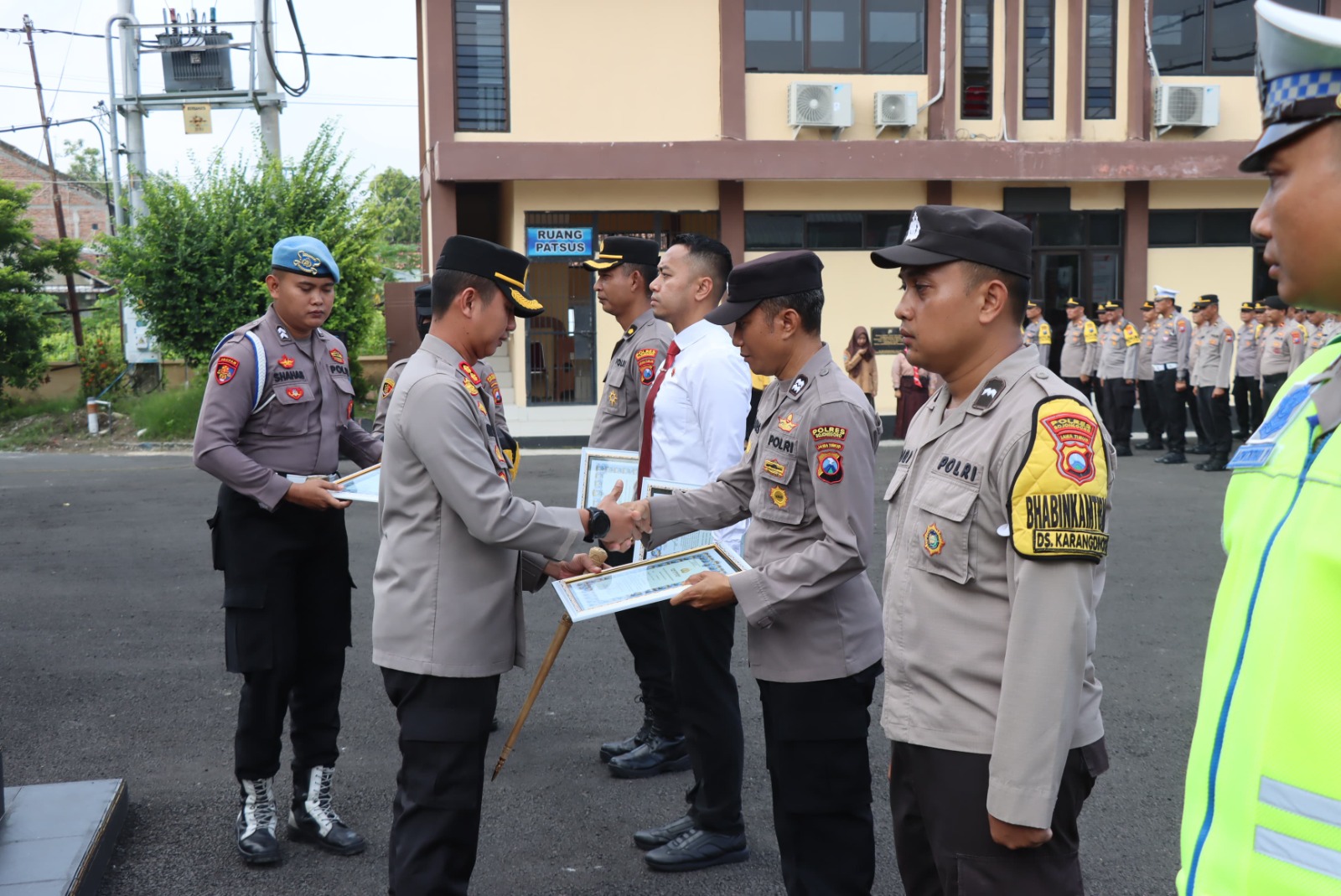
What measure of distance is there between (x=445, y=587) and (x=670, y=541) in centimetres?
119

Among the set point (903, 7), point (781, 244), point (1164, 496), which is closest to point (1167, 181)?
point (903, 7)

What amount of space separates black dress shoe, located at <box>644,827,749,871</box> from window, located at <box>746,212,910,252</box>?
640 inches

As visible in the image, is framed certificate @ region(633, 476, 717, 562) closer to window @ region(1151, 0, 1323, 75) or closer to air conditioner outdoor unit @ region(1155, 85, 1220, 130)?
air conditioner outdoor unit @ region(1155, 85, 1220, 130)

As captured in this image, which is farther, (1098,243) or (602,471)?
(1098,243)

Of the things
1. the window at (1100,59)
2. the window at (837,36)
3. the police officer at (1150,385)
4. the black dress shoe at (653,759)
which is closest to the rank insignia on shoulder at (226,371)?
the black dress shoe at (653,759)

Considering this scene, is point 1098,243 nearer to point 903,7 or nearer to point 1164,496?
point 903,7

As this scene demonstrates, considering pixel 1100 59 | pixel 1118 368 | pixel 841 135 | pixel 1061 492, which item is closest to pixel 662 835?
pixel 1061 492

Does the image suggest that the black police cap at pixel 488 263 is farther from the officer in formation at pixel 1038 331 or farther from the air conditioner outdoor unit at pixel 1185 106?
the air conditioner outdoor unit at pixel 1185 106

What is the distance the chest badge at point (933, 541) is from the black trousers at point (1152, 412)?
16.6 meters

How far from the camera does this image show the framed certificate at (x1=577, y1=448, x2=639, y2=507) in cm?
442

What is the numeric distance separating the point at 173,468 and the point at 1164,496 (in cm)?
1259

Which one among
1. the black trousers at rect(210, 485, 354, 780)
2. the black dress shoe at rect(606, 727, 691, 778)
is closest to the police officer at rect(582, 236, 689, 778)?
the black dress shoe at rect(606, 727, 691, 778)

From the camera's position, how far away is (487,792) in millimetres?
4648

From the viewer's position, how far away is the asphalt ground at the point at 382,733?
3945mm
